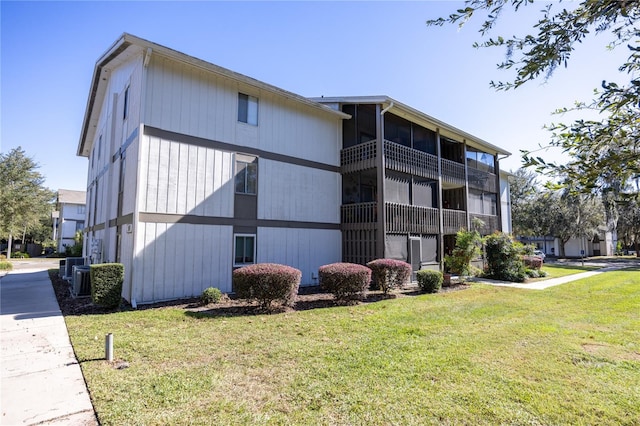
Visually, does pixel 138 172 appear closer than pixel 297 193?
Yes

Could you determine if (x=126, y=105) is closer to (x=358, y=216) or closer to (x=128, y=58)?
(x=128, y=58)

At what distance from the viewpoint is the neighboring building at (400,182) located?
13984 mm

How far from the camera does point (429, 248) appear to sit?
15797mm

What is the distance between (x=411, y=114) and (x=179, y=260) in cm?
1207

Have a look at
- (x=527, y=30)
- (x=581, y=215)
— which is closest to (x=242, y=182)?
(x=527, y=30)

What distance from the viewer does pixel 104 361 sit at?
5.22 meters

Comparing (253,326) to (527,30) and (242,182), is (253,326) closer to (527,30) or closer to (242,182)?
(242,182)

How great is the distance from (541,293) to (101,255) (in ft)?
59.9

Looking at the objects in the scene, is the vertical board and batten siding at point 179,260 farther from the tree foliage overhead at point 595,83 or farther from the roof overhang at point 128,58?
the tree foliage overhead at point 595,83

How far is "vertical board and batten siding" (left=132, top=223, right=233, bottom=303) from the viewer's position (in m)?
9.70

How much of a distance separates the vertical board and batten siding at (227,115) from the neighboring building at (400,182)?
1.56m

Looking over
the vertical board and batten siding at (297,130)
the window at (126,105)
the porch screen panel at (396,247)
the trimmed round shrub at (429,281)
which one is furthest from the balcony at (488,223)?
the window at (126,105)

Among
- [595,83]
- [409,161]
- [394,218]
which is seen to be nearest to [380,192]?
[394,218]

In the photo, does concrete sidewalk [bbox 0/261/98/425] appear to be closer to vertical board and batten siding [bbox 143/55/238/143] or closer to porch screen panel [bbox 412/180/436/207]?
vertical board and batten siding [bbox 143/55/238/143]
